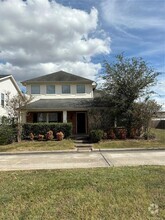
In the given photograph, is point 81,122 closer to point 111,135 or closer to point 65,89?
point 65,89

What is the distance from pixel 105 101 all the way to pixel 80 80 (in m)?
5.40

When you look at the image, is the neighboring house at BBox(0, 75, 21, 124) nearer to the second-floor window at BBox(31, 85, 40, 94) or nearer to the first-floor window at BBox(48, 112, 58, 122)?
the second-floor window at BBox(31, 85, 40, 94)

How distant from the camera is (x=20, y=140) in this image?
19531 mm

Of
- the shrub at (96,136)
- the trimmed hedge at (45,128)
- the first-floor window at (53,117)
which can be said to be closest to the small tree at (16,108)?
the trimmed hedge at (45,128)

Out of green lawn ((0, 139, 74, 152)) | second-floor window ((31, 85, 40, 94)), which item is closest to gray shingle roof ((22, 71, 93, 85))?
second-floor window ((31, 85, 40, 94))

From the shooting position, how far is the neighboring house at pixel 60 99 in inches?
931

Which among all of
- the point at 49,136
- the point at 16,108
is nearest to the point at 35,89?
the point at 16,108

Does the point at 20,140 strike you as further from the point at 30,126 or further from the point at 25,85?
the point at 25,85

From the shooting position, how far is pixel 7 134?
1844 centimetres

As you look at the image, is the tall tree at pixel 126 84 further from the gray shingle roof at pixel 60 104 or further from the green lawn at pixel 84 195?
the green lawn at pixel 84 195

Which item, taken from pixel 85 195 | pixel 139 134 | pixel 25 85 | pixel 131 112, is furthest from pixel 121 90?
pixel 85 195

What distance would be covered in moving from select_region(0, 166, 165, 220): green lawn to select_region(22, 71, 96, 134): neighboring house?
52.8ft

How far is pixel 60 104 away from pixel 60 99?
7.75 feet

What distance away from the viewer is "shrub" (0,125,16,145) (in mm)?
18203
